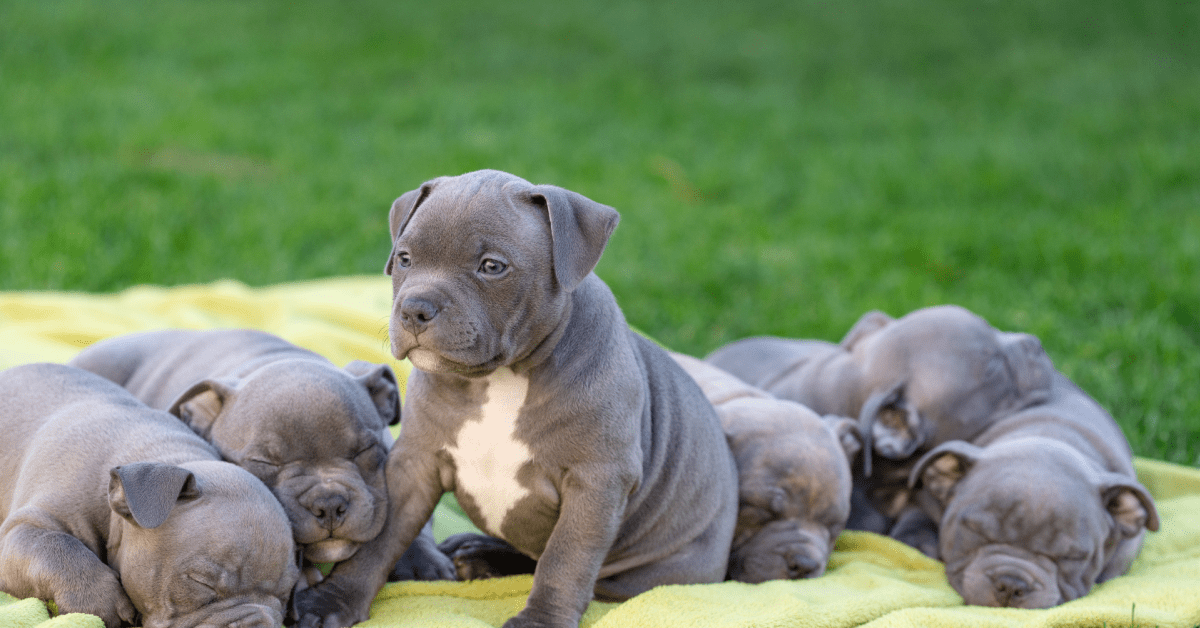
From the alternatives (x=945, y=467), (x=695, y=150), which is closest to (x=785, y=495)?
(x=945, y=467)

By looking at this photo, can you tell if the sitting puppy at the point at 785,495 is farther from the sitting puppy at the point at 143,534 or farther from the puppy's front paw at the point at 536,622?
the sitting puppy at the point at 143,534

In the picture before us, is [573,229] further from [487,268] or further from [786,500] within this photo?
[786,500]

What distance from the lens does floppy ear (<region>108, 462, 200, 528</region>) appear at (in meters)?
3.37

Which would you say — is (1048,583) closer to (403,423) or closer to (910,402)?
(910,402)

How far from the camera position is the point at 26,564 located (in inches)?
140

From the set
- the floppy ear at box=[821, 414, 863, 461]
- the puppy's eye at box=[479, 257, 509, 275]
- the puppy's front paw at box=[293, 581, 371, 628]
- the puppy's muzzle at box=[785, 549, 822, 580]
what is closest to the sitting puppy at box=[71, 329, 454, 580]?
the puppy's front paw at box=[293, 581, 371, 628]

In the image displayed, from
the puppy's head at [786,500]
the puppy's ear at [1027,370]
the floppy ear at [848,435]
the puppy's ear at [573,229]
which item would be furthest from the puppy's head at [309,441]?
the puppy's ear at [1027,370]

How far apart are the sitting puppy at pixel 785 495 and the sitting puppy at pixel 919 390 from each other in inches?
18.6

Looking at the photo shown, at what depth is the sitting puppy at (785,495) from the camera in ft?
15.3

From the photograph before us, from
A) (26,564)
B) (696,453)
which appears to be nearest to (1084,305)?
(696,453)

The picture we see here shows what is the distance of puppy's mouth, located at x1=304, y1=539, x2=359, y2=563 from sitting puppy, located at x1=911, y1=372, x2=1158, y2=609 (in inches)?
96.7

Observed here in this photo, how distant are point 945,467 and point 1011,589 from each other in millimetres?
744

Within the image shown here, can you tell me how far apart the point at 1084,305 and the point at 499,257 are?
597cm

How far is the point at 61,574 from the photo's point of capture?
354cm
